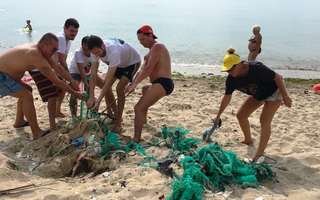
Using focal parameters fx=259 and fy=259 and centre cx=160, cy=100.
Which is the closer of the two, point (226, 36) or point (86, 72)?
point (86, 72)

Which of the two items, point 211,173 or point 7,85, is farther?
point 7,85

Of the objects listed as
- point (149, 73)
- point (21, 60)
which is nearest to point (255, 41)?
point (149, 73)

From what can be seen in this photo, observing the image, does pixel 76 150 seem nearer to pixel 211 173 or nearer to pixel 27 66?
pixel 27 66

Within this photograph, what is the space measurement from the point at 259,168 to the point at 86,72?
11.1 ft

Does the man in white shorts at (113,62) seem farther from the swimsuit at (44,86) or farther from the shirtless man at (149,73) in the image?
the swimsuit at (44,86)

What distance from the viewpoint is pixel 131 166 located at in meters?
3.22

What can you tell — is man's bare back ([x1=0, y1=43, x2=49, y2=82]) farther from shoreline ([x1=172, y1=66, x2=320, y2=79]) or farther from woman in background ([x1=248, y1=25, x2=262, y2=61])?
shoreline ([x1=172, y1=66, x2=320, y2=79])

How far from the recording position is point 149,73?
13.0 feet

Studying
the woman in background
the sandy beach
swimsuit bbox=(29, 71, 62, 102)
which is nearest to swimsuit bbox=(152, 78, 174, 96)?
the sandy beach

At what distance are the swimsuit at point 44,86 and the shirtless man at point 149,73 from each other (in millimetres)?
1433

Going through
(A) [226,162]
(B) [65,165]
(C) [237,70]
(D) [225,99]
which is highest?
(C) [237,70]

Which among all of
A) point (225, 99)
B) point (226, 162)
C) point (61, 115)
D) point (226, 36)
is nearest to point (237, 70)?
point (225, 99)

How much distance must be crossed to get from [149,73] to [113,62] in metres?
0.59

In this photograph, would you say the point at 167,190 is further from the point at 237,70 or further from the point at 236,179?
the point at 237,70
